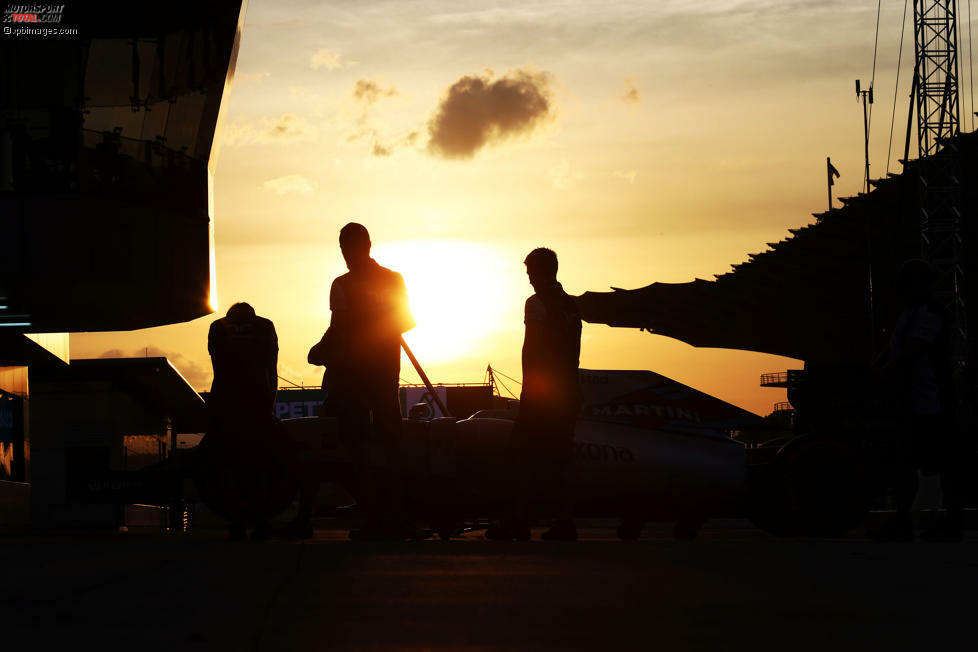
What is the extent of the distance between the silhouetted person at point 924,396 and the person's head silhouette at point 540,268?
6.35 ft

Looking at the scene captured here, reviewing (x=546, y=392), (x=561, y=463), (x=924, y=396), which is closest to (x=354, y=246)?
(x=546, y=392)

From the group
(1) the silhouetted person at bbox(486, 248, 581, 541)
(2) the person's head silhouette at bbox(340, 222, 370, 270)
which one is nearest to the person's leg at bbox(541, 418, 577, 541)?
(1) the silhouetted person at bbox(486, 248, 581, 541)

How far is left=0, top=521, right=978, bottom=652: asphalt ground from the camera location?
3.27 metres

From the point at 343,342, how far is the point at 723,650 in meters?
4.75

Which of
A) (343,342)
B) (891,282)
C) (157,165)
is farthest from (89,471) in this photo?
(891,282)

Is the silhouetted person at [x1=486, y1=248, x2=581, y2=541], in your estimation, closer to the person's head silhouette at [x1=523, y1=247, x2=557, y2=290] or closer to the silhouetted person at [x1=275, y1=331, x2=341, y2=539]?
the person's head silhouette at [x1=523, y1=247, x2=557, y2=290]

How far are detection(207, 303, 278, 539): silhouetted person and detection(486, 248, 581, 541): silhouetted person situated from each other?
1.51 meters

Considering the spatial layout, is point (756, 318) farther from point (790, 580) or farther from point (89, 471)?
point (790, 580)

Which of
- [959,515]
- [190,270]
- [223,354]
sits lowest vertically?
[959,515]

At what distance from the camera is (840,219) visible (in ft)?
139

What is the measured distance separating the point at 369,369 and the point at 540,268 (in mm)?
1126

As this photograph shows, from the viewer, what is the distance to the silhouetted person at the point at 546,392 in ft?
25.3

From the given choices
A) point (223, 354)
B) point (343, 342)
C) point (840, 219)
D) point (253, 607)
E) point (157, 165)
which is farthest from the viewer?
point (840, 219)

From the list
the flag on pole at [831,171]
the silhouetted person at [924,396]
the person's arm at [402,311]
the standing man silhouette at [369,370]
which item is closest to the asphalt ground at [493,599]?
the standing man silhouette at [369,370]
